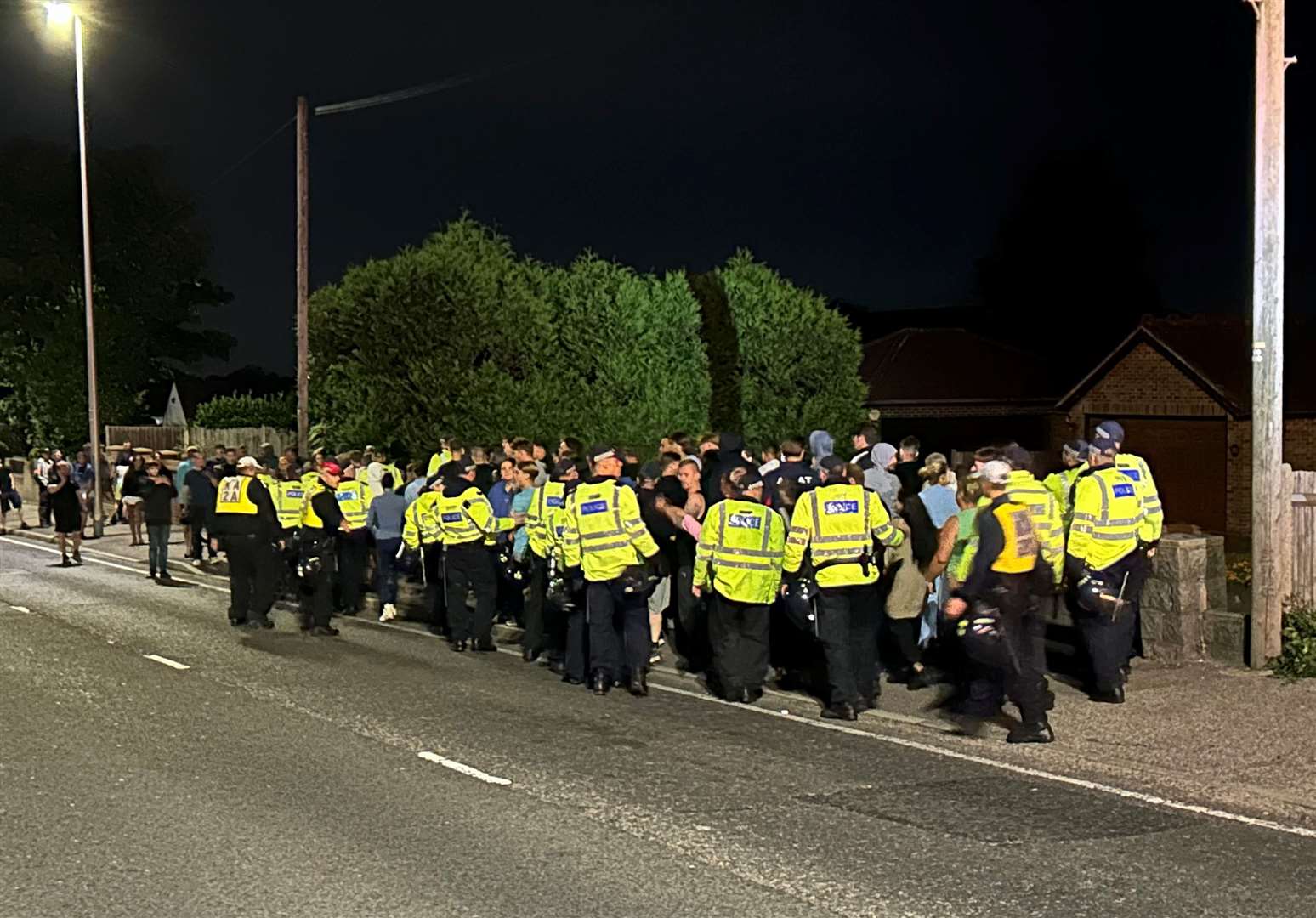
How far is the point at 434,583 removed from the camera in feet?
51.7

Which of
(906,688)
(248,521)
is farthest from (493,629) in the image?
(906,688)

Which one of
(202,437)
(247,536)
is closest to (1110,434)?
(247,536)

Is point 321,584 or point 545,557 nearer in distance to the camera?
point 545,557

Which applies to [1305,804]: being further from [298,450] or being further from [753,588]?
[298,450]

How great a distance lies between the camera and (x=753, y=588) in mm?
10375

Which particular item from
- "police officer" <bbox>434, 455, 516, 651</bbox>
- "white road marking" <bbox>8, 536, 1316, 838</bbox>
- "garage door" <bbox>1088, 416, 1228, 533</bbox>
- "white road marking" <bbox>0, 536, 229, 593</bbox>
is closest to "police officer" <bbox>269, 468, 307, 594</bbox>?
"police officer" <bbox>434, 455, 516, 651</bbox>

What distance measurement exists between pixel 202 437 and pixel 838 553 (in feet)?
86.2

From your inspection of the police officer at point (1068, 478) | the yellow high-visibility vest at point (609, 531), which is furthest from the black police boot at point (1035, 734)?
the yellow high-visibility vest at point (609, 531)

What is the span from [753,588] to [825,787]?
2.36 meters

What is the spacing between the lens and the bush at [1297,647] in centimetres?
1084

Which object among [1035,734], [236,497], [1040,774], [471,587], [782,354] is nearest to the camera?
[1040,774]

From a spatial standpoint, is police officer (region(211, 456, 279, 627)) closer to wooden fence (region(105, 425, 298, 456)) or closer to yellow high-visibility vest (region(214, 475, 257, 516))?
yellow high-visibility vest (region(214, 475, 257, 516))

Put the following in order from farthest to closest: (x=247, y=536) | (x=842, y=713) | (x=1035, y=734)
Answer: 1. (x=247, y=536)
2. (x=842, y=713)
3. (x=1035, y=734)

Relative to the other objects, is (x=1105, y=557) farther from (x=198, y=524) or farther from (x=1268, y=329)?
(x=198, y=524)
